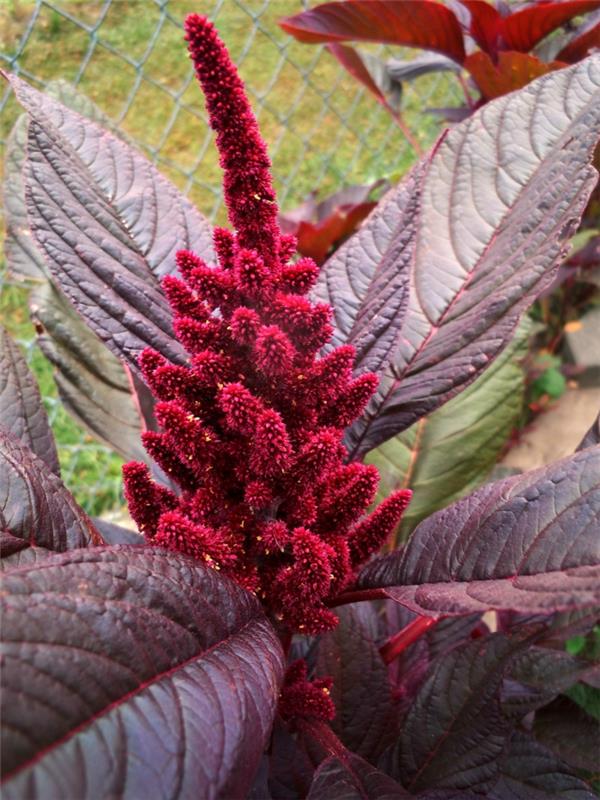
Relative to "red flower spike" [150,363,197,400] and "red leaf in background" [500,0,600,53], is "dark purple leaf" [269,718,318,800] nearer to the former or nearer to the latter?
"red flower spike" [150,363,197,400]

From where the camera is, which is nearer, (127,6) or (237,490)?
(237,490)

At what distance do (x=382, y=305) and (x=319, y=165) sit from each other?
317 cm

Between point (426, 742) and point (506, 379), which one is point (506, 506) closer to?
point (426, 742)

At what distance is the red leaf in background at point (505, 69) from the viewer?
1.32 meters

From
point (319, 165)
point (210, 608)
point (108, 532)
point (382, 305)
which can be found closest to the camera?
point (210, 608)

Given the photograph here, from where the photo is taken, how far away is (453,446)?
44.3 inches

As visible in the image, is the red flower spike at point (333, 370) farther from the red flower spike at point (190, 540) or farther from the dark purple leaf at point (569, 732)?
the dark purple leaf at point (569, 732)

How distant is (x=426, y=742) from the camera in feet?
2.74

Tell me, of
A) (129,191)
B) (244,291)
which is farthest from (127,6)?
(244,291)

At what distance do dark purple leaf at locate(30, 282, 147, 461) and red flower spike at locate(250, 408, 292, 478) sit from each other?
0.41 metres

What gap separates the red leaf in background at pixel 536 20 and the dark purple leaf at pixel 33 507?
1.22 metres

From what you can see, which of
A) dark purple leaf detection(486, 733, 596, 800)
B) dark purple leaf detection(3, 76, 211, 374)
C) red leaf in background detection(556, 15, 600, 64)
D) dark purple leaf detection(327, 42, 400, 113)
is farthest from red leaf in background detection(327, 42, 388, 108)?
dark purple leaf detection(486, 733, 596, 800)

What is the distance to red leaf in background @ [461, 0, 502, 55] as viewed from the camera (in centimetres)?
143

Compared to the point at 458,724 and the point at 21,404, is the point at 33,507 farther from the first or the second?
the point at 458,724
